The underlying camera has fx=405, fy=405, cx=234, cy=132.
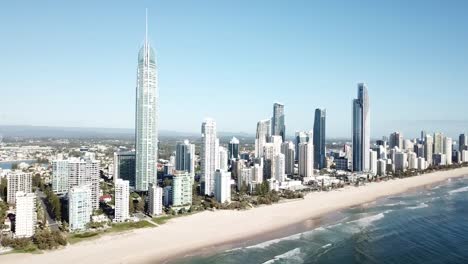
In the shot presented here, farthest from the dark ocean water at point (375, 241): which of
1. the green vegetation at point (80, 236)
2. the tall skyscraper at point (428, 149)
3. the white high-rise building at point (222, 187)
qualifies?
the tall skyscraper at point (428, 149)

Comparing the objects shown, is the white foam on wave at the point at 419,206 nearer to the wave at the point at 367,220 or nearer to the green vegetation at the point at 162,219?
the wave at the point at 367,220

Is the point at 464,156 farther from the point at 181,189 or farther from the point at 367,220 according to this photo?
the point at 181,189

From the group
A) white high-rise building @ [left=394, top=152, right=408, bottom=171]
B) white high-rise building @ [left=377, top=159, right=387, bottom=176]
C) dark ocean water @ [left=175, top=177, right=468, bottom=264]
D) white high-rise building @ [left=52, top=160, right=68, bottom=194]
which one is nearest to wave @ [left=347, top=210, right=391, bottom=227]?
dark ocean water @ [left=175, top=177, right=468, bottom=264]

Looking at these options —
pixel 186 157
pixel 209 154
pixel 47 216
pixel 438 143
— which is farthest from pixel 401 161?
pixel 47 216

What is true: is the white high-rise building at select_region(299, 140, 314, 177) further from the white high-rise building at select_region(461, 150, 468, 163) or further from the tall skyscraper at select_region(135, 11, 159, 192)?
the white high-rise building at select_region(461, 150, 468, 163)

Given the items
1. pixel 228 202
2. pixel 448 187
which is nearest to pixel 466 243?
pixel 228 202

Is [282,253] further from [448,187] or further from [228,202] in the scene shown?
[448,187]

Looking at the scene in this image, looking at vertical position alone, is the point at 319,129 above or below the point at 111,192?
above
